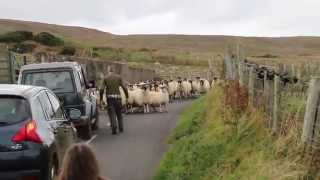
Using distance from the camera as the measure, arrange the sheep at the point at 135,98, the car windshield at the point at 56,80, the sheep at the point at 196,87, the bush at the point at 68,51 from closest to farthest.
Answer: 1. the car windshield at the point at 56,80
2. the sheep at the point at 135,98
3. the sheep at the point at 196,87
4. the bush at the point at 68,51

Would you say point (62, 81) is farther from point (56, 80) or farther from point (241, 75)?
point (241, 75)

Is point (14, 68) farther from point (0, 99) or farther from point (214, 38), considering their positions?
point (214, 38)

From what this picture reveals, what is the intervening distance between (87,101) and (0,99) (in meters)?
9.88


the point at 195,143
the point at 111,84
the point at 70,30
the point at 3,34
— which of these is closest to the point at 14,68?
the point at 111,84

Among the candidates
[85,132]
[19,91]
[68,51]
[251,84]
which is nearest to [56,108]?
[19,91]

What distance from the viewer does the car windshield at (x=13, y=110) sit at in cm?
948

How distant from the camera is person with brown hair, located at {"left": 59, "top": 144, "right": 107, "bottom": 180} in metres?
6.48

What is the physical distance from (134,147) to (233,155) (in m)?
5.94

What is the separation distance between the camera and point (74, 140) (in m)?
12.5

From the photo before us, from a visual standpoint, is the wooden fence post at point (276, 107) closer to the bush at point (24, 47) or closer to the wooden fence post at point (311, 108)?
the wooden fence post at point (311, 108)

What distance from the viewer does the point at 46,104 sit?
1069 cm

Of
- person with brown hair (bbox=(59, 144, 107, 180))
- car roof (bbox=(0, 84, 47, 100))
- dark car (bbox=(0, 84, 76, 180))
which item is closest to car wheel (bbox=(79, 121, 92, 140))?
dark car (bbox=(0, 84, 76, 180))

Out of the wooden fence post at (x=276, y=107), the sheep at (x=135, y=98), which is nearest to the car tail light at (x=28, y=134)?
the wooden fence post at (x=276, y=107)

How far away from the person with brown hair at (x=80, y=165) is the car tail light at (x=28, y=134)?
289 cm
